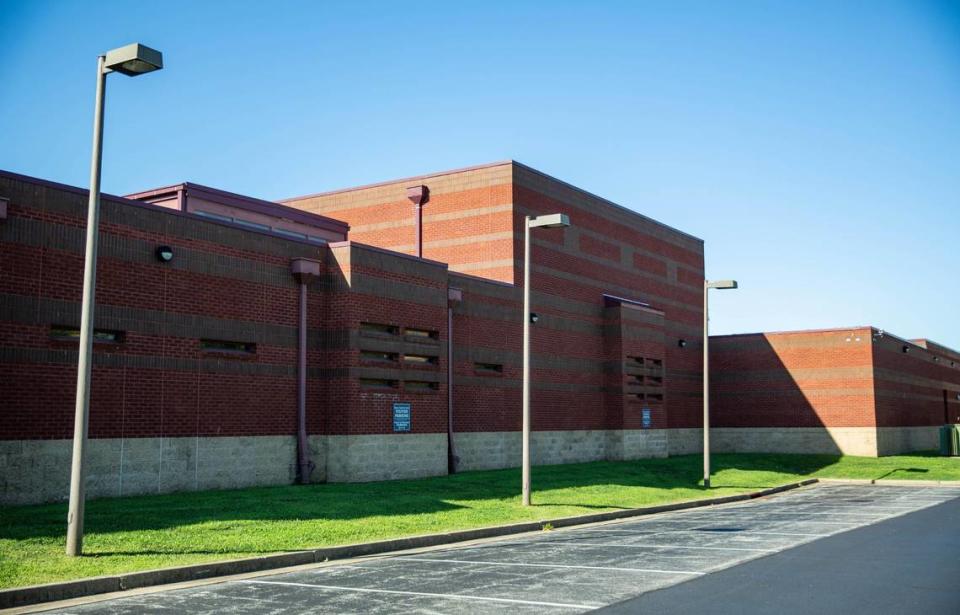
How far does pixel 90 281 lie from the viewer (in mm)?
13492

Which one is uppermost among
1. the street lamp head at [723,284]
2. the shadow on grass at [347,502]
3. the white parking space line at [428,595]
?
the street lamp head at [723,284]

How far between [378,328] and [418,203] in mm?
12087

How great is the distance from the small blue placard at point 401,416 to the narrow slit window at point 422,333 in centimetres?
216

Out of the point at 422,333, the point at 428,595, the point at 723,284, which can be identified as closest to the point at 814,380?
the point at 723,284

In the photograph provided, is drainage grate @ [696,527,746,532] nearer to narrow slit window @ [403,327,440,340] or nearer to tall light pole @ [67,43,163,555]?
narrow slit window @ [403,327,440,340]

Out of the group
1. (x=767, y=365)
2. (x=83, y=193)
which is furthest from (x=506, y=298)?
(x=767, y=365)

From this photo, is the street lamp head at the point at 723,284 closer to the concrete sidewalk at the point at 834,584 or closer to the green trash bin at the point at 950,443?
the concrete sidewalk at the point at 834,584

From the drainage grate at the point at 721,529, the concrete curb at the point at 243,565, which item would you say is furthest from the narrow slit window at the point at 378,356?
the drainage grate at the point at 721,529

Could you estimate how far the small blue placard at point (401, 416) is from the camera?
2683cm

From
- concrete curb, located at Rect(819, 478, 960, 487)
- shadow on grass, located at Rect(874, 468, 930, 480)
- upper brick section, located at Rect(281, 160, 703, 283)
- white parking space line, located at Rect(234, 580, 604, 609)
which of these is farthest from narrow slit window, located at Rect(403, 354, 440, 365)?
shadow on grass, located at Rect(874, 468, 930, 480)

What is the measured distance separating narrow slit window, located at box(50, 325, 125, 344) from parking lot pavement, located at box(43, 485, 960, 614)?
910cm

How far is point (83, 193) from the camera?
64.8 feet

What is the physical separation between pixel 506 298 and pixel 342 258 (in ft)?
31.7

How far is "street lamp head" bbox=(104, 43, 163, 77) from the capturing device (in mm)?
13117
